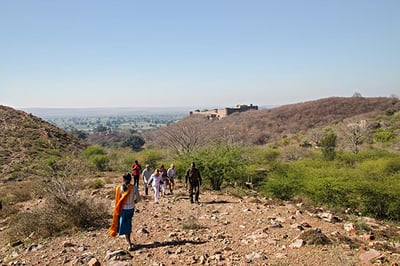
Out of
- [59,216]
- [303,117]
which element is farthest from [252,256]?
[303,117]

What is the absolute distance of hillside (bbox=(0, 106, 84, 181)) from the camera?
27812mm

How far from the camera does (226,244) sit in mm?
7016

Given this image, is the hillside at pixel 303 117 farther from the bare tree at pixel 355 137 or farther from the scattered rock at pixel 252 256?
the scattered rock at pixel 252 256

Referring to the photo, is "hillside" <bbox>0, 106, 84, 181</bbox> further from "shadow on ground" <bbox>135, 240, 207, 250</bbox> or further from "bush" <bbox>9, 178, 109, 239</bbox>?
"shadow on ground" <bbox>135, 240, 207, 250</bbox>

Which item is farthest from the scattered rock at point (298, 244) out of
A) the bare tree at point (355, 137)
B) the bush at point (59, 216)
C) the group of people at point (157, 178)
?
the bare tree at point (355, 137)

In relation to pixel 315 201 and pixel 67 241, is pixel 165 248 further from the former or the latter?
pixel 315 201

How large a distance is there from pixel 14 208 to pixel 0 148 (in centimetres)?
2294

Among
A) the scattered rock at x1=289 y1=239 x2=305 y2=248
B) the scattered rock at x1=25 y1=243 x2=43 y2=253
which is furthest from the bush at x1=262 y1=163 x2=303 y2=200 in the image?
the scattered rock at x1=25 y1=243 x2=43 y2=253

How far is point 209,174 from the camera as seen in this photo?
15.7 meters

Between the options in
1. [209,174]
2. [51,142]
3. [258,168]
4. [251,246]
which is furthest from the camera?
[51,142]

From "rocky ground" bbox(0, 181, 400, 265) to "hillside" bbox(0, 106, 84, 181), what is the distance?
21372 mm

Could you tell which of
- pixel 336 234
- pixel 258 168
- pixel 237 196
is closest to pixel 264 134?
pixel 258 168

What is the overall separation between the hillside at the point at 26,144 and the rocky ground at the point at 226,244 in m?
21.4

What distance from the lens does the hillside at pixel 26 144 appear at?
27812 mm
